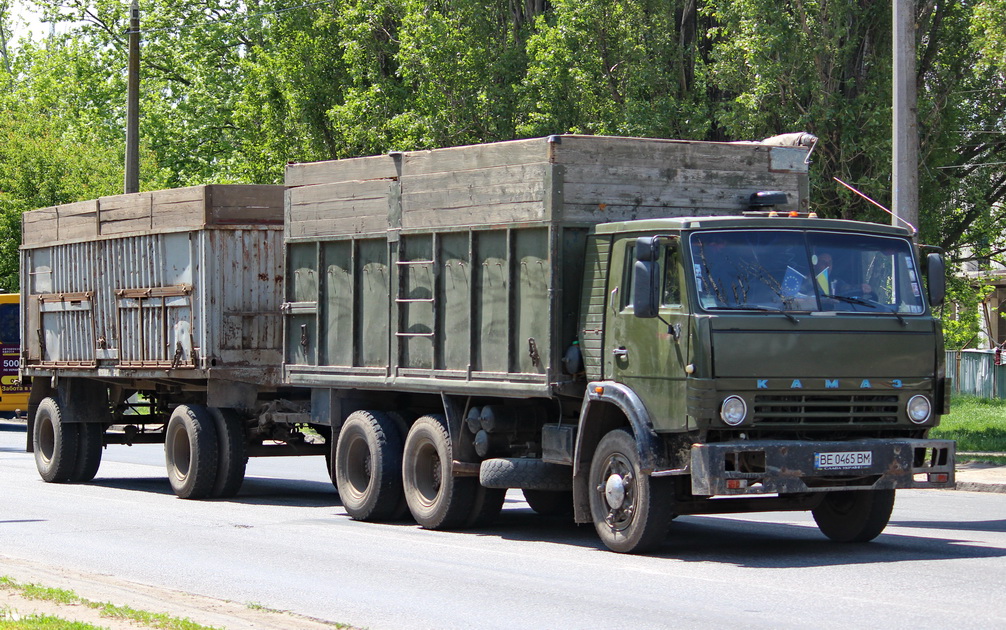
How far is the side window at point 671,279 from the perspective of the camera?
34.9 ft

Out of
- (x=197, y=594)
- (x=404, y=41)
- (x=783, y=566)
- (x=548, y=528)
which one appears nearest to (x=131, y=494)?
(x=548, y=528)

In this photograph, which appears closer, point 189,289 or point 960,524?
point 960,524

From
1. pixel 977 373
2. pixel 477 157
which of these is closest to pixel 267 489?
pixel 477 157

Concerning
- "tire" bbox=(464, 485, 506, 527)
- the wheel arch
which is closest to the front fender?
the wheel arch

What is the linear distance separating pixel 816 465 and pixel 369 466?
5.12 meters

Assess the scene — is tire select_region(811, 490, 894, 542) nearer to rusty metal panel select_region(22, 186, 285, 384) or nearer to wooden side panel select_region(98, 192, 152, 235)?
rusty metal panel select_region(22, 186, 285, 384)

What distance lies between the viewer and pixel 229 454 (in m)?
16.4

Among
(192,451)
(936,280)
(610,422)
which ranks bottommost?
(192,451)

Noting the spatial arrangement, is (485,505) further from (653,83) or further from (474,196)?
(653,83)

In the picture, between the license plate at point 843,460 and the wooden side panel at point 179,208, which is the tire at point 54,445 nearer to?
the wooden side panel at point 179,208

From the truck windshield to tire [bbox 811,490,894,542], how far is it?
5.13 ft

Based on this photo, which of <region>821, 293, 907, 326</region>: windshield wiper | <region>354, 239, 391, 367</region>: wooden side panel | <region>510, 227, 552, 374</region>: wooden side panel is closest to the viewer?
<region>821, 293, 907, 326</region>: windshield wiper

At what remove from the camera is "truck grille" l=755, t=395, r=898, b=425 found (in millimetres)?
10445

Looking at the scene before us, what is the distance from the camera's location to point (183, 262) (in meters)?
16.8
